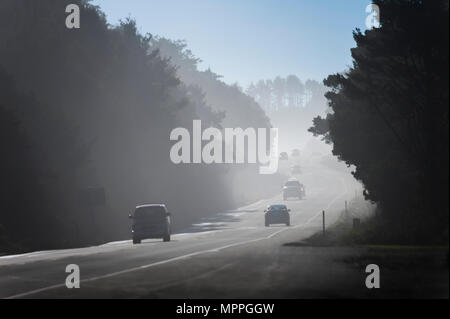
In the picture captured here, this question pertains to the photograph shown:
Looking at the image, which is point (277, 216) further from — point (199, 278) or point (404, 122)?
point (199, 278)

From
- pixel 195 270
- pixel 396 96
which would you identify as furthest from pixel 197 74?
pixel 195 270

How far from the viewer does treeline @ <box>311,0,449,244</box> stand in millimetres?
20812

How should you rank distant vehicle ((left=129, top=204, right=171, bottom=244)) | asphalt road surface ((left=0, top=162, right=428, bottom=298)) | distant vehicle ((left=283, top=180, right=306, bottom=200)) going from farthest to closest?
distant vehicle ((left=283, top=180, right=306, bottom=200)), distant vehicle ((left=129, top=204, right=171, bottom=244)), asphalt road surface ((left=0, top=162, right=428, bottom=298))

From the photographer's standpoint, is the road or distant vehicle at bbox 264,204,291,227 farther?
distant vehicle at bbox 264,204,291,227

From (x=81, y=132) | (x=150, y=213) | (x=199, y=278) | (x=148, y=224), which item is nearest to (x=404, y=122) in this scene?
(x=150, y=213)

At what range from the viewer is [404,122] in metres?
29.6

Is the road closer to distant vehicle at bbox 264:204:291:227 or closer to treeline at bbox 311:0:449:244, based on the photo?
treeline at bbox 311:0:449:244

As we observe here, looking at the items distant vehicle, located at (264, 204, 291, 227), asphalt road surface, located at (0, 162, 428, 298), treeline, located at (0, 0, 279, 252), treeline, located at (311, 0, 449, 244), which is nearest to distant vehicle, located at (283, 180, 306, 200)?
treeline, located at (0, 0, 279, 252)

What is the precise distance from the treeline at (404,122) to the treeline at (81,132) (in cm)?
1771

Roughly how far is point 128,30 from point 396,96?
201ft

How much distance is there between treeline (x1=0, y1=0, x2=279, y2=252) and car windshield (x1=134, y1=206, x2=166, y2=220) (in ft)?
20.1

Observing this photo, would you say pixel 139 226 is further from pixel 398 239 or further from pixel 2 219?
pixel 398 239

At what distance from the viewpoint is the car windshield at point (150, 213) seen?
131 ft

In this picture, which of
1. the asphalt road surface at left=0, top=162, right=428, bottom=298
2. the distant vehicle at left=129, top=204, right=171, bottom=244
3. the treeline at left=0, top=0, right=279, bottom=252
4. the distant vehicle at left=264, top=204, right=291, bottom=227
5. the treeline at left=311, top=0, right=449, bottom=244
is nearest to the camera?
the asphalt road surface at left=0, top=162, right=428, bottom=298
